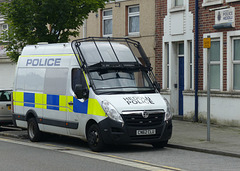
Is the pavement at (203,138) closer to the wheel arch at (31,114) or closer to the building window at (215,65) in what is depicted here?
the wheel arch at (31,114)

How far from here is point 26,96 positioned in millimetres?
16000

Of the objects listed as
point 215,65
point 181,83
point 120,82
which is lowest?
point 181,83

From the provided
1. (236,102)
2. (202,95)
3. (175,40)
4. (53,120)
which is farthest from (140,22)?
(53,120)

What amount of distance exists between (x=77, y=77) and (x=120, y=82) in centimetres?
107

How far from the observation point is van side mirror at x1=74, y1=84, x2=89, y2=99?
13133 mm

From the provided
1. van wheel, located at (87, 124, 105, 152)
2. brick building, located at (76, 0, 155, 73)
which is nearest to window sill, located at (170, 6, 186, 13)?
brick building, located at (76, 0, 155, 73)

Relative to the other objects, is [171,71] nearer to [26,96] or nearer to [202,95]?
[202,95]

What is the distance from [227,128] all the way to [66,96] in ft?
20.8

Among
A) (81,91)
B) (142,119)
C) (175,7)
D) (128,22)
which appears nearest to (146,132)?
(142,119)

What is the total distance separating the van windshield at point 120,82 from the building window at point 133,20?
10600mm

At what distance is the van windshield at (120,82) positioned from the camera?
1322 centimetres

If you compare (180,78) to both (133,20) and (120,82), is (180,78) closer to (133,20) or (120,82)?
(133,20)

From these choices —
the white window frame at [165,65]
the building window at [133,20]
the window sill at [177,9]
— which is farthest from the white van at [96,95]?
the building window at [133,20]

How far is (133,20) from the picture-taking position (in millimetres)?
24641
